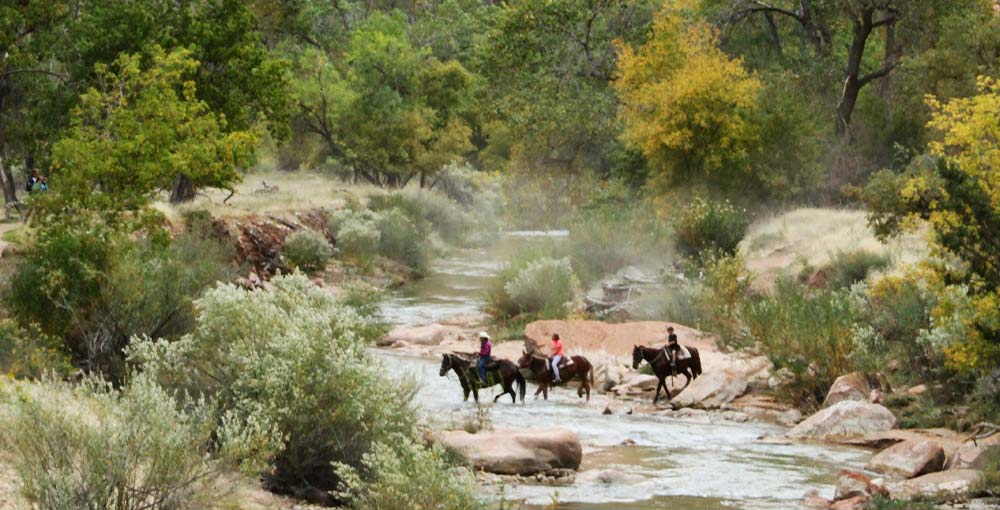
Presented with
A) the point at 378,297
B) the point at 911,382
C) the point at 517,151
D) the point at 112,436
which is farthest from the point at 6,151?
the point at 112,436

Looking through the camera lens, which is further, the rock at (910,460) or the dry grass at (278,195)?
the dry grass at (278,195)

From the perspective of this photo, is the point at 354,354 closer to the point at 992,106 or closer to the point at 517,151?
the point at 992,106

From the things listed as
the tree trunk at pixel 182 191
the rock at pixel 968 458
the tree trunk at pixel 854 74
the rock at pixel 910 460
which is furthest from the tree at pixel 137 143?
the tree trunk at pixel 854 74

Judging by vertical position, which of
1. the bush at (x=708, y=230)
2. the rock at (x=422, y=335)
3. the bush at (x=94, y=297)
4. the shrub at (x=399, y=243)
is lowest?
the rock at (x=422, y=335)

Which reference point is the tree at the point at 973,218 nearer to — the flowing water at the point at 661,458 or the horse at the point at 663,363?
the flowing water at the point at 661,458

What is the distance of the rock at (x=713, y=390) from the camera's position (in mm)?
25016

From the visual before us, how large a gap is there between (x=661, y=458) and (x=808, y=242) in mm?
18986

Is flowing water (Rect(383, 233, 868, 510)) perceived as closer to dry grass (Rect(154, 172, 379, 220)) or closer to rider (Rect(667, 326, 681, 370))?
rider (Rect(667, 326, 681, 370))

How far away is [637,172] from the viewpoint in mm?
52219

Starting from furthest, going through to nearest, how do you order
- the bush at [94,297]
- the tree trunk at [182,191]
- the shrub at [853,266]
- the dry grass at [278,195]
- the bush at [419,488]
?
the tree trunk at [182,191] < the dry grass at [278,195] < the shrub at [853,266] < the bush at [94,297] < the bush at [419,488]

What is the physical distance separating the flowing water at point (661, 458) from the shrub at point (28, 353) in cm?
474

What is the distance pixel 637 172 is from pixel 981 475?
36577 millimetres

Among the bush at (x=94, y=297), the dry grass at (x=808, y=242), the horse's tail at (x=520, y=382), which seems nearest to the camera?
the bush at (x=94, y=297)

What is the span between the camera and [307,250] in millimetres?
43531
